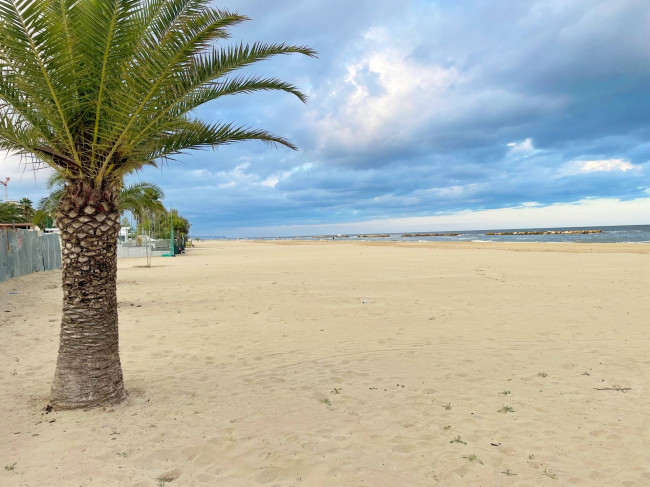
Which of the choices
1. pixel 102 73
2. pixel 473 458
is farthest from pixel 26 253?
pixel 473 458

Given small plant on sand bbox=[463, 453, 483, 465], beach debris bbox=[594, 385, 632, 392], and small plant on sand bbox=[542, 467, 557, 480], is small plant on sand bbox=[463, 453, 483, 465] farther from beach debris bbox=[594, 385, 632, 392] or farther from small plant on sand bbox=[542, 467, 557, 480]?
beach debris bbox=[594, 385, 632, 392]

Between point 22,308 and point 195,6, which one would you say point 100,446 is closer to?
point 195,6

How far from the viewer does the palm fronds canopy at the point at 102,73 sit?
379cm

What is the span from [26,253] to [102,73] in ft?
62.6

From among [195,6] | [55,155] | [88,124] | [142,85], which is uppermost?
[195,6]

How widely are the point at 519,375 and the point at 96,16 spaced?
6112mm

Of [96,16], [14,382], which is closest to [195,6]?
[96,16]

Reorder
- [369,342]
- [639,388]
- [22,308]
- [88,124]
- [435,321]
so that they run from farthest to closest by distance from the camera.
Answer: [22,308] < [435,321] < [369,342] < [639,388] < [88,124]

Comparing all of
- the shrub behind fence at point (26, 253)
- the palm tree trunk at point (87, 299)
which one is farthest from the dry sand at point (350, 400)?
the shrub behind fence at point (26, 253)

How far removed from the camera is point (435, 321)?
889 cm

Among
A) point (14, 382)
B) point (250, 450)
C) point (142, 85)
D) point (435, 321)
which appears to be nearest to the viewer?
point (250, 450)

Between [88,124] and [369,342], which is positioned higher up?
[88,124]

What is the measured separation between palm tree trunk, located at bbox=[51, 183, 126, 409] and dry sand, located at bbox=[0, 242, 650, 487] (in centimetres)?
24

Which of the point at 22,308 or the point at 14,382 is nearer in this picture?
the point at 14,382
